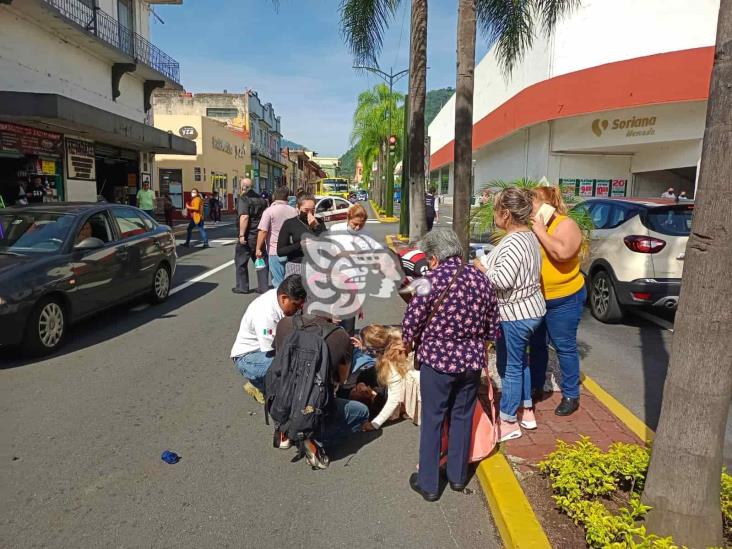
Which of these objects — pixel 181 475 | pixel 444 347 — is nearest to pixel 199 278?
pixel 181 475

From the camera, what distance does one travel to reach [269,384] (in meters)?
3.48

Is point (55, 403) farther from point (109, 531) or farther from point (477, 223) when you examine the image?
point (477, 223)

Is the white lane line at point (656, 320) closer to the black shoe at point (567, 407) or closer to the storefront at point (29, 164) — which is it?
the black shoe at point (567, 407)

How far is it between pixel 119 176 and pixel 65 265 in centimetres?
1810

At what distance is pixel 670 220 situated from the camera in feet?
23.1

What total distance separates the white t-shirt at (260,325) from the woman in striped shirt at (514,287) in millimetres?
1539

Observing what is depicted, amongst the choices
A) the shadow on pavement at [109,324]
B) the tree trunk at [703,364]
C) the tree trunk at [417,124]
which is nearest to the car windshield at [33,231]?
the shadow on pavement at [109,324]

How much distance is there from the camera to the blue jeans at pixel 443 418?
10.2 feet

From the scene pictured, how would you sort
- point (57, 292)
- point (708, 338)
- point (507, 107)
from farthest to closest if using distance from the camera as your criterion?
point (507, 107) < point (57, 292) < point (708, 338)

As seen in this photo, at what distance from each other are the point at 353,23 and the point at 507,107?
1982cm

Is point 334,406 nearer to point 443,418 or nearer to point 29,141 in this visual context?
point 443,418

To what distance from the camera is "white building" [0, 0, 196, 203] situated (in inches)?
541

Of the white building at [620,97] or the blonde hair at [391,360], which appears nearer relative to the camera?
the blonde hair at [391,360]

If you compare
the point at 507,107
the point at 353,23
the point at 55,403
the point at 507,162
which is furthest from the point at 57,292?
the point at 507,162
